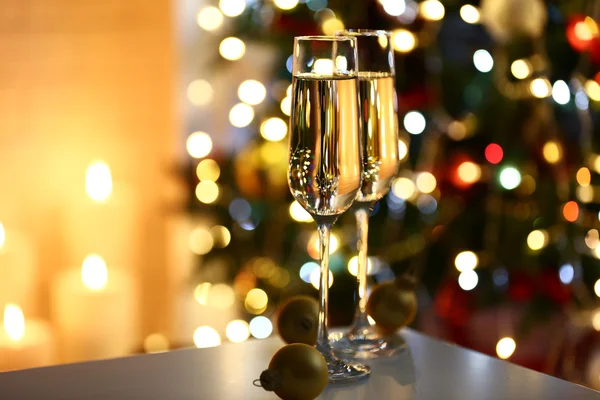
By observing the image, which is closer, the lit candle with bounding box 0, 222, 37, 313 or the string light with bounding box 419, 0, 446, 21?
the string light with bounding box 419, 0, 446, 21

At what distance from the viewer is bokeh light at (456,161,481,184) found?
1.85 metres

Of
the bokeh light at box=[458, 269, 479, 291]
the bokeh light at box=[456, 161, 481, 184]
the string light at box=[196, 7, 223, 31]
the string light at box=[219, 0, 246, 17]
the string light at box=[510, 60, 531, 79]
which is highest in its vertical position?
the string light at box=[196, 7, 223, 31]

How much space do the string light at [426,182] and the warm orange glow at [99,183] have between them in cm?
91

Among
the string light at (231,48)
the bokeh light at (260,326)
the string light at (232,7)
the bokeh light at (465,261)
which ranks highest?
the string light at (232,7)

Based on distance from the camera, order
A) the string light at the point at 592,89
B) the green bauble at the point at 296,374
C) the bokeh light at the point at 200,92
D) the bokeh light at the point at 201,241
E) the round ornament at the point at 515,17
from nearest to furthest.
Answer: the green bauble at the point at 296,374 < the round ornament at the point at 515,17 < the string light at the point at 592,89 < the bokeh light at the point at 201,241 < the bokeh light at the point at 200,92

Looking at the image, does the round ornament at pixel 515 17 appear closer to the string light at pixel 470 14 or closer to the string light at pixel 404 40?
the string light at pixel 470 14

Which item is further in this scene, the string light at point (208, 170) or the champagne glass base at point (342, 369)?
the string light at point (208, 170)

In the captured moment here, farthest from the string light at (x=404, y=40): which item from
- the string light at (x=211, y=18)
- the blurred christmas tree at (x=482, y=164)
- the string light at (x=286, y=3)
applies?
the string light at (x=211, y=18)

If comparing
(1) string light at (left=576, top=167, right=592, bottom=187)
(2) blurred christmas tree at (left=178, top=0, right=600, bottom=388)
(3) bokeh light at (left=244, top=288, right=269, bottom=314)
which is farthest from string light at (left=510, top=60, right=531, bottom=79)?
(3) bokeh light at (left=244, top=288, right=269, bottom=314)

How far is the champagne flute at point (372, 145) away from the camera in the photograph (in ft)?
2.68

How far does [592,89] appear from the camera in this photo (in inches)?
72.3

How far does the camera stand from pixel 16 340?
1891mm

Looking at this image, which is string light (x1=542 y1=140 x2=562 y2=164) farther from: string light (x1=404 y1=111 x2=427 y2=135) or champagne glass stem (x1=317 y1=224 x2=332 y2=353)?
champagne glass stem (x1=317 y1=224 x2=332 y2=353)

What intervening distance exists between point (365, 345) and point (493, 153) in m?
1.07
